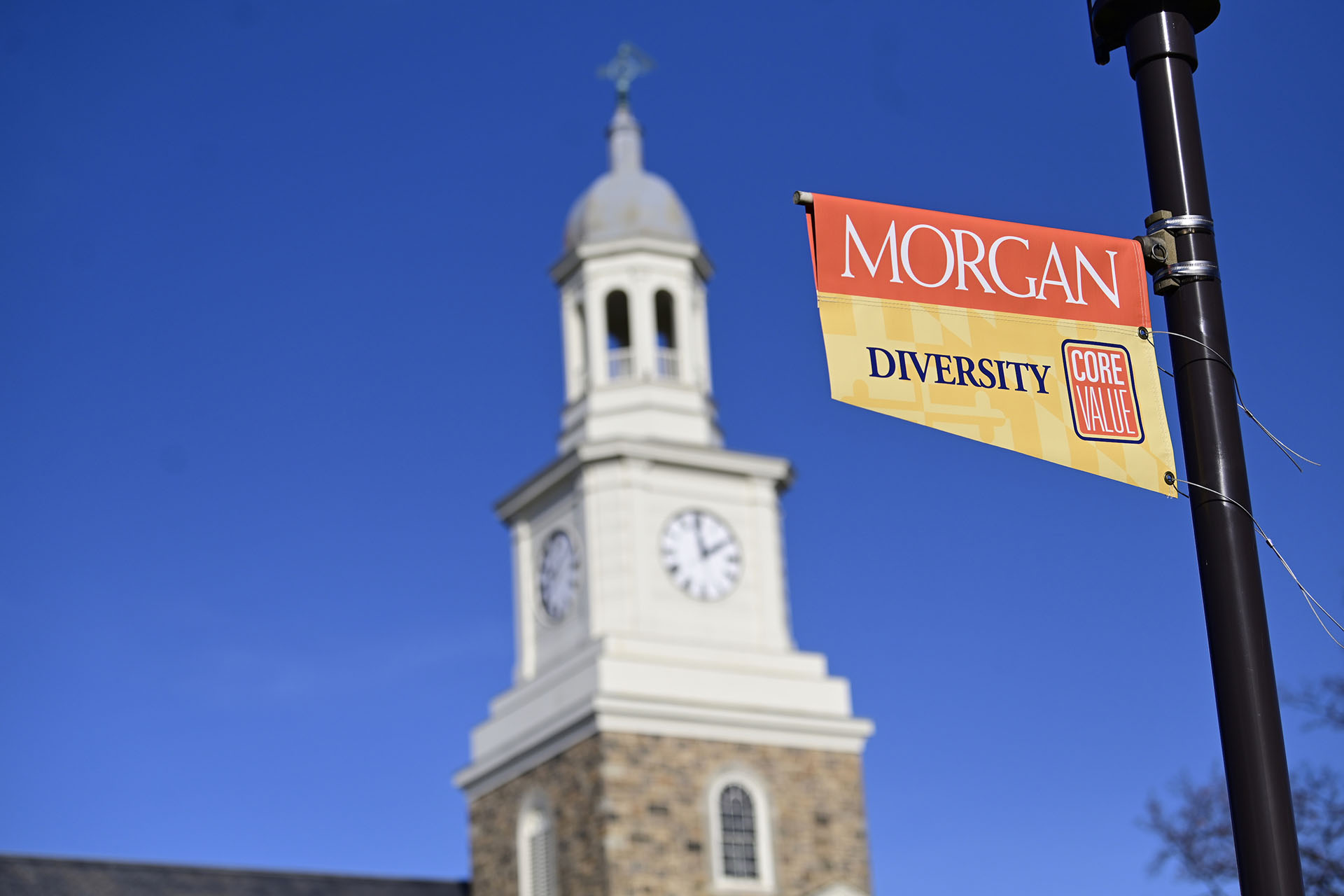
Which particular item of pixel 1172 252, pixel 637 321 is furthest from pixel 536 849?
pixel 1172 252

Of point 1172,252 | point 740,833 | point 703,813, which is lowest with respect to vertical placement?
point 1172,252

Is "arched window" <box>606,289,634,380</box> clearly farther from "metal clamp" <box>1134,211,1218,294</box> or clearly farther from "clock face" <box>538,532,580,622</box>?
"metal clamp" <box>1134,211,1218,294</box>

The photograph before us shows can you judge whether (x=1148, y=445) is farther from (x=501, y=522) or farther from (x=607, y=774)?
(x=501, y=522)

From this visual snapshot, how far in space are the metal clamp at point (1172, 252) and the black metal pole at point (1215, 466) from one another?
0.01 metres

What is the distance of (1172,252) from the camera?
219 inches

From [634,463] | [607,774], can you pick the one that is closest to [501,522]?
[634,463]

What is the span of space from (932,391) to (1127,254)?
0.68 metres

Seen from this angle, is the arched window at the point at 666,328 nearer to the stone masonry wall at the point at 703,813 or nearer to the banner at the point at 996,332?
the stone masonry wall at the point at 703,813

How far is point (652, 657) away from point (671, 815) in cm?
235

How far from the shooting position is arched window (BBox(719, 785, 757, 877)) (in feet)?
95.6

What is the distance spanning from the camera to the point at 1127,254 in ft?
18.8

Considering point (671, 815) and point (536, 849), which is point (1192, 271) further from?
point (536, 849)

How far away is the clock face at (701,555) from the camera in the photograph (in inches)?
1224

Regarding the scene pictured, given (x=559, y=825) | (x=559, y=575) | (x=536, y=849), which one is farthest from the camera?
(x=559, y=575)
